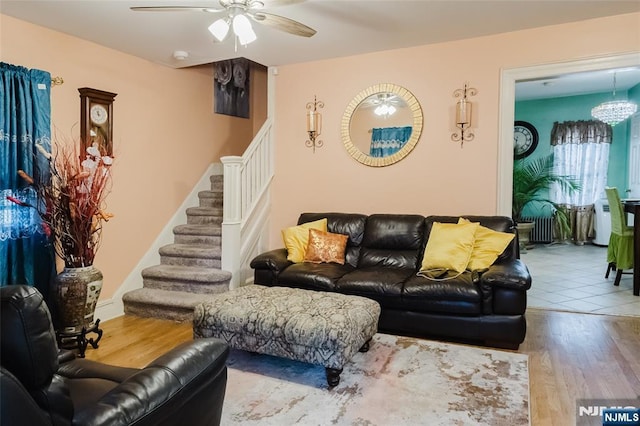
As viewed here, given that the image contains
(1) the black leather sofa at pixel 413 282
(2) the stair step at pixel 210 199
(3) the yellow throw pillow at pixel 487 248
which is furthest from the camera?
(2) the stair step at pixel 210 199

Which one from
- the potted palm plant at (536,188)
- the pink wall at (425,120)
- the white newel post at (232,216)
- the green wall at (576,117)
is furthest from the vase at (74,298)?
the green wall at (576,117)

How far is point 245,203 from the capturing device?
4.48 metres

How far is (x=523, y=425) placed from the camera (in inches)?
81.1

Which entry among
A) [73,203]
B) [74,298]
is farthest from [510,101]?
[74,298]

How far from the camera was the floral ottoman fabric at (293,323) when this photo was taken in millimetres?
2424

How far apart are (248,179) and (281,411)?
2.77m

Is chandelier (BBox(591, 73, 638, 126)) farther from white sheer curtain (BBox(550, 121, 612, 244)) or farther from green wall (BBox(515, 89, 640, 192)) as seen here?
white sheer curtain (BBox(550, 121, 612, 244))

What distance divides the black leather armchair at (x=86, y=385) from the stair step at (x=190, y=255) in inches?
105

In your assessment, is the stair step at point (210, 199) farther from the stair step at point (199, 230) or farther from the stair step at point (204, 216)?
the stair step at point (199, 230)

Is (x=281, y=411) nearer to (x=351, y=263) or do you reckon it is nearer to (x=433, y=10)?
(x=351, y=263)

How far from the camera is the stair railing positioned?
4.21 metres

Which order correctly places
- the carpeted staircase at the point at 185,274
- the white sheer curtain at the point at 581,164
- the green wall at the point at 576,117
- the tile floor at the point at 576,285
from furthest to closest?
the white sheer curtain at the point at 581,164
the green wall at the point at 576,117
the tile floor at the point at 576,285
the carpeted staircase at the point at 185,274

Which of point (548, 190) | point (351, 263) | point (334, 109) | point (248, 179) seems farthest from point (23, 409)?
point (548, 190)

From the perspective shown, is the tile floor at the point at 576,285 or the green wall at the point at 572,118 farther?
the green wall at the point at 572,118
